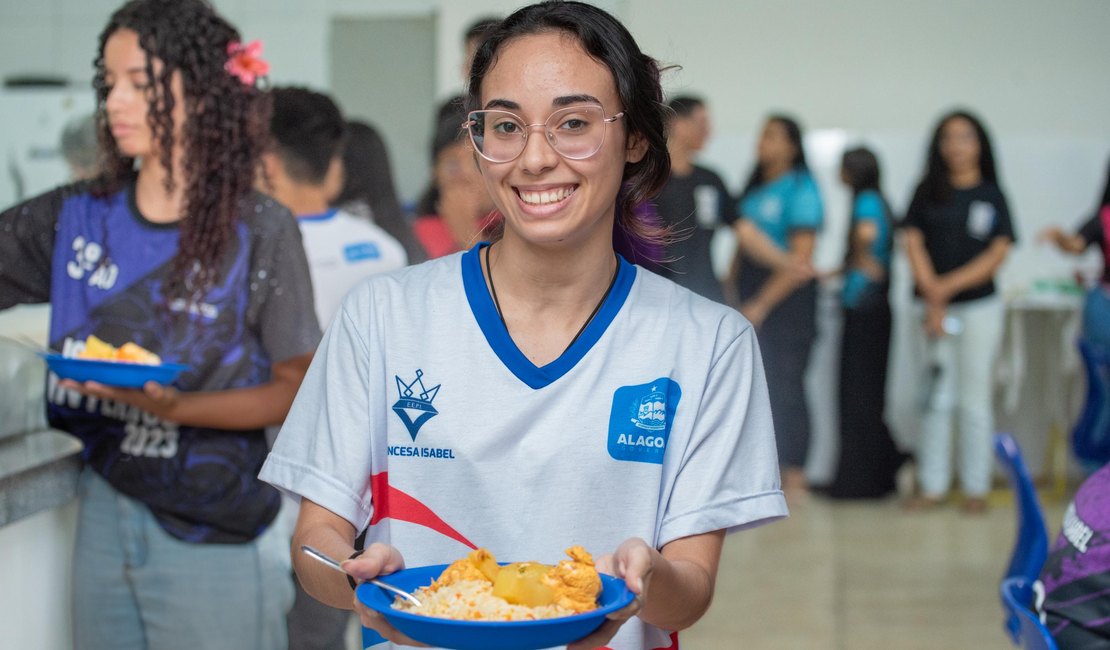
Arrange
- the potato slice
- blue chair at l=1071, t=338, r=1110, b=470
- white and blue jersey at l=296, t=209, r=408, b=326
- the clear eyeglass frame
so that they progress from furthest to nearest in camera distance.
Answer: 1. blue chair at l=1071, t=338, r=1110, b=470
2. white and blue jersey at l=296, t=209, r=408, b=326
3. the clear eyeglass frame
4. the potato slice

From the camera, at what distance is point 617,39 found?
4.93 feet

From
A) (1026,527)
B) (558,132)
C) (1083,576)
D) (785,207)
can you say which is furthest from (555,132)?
(785,207)

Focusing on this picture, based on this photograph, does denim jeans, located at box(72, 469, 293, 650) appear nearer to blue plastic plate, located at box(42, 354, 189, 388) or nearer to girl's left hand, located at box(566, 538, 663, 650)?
blue plastic plate, located at box(42, 354, 189, 388)

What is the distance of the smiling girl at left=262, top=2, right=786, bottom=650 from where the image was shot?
1449 mm

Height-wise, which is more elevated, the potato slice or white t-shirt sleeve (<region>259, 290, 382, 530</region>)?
white t-shirt sleeve (<region>259, 290, 382, 530</region>)

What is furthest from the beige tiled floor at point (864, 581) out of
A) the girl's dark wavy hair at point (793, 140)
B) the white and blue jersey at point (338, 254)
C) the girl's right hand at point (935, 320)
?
the white and blue jersey at point (338, 254)

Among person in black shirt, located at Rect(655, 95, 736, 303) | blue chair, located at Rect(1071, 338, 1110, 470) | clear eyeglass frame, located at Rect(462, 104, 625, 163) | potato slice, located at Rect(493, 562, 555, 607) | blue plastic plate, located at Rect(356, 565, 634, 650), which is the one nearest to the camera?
blue plastic plate, located at Rect(356, 565, 634, 650)

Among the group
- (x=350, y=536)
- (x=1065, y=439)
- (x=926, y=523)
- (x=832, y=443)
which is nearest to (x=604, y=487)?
(x=350, y=536)

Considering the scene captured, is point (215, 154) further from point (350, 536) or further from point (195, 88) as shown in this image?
point (350, 536)

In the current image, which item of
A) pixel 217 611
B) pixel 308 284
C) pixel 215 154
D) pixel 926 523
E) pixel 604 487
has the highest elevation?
pixel 215 154

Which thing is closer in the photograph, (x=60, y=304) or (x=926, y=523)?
(x=60, y=304)

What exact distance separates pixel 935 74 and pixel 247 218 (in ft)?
19.0

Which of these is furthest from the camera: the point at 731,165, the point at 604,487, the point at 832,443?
the point at 731,165

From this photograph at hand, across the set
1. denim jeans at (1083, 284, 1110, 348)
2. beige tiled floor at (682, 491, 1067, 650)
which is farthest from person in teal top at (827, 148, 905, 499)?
denim jeans at (1083, 284, 1110, 348)
